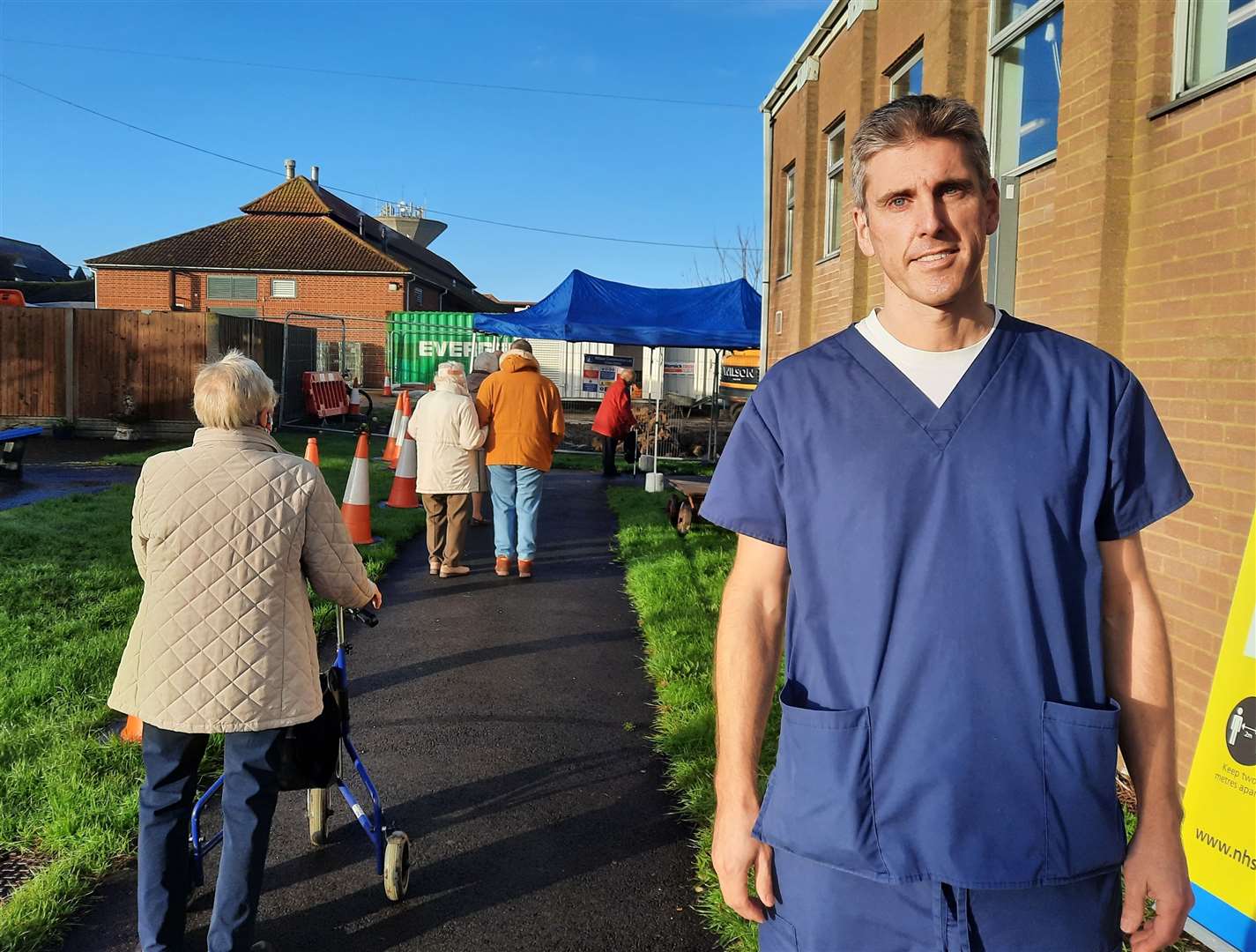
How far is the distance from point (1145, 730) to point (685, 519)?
9.73 m

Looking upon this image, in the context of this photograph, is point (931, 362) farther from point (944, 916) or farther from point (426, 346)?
point (426, 346)

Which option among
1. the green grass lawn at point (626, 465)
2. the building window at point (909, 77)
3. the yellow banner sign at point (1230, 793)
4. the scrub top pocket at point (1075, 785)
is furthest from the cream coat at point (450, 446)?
the green grass lawn at point (626, 465)

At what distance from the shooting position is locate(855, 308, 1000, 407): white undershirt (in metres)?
1.87

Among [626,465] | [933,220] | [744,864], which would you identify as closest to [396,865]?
[744,864]

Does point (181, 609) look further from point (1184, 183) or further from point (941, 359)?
point (1184, 183)

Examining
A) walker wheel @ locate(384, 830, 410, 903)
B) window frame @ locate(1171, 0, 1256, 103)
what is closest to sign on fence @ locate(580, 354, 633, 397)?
window frame @ locate(1171, 0, 1256, 103)

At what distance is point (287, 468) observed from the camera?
3445mm

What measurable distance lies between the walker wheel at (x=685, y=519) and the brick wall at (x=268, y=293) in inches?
1341

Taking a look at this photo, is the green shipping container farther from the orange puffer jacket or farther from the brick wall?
the orange puffer jacket

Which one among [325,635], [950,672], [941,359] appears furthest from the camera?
[325,635]

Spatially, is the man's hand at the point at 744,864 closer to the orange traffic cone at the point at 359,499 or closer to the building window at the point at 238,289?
the orange traffic cone at the point at 359,499

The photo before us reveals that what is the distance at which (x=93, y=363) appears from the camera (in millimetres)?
20500

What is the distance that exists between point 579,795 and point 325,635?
9.71 feet

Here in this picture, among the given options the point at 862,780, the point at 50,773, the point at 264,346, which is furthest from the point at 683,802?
the point at 264,346
